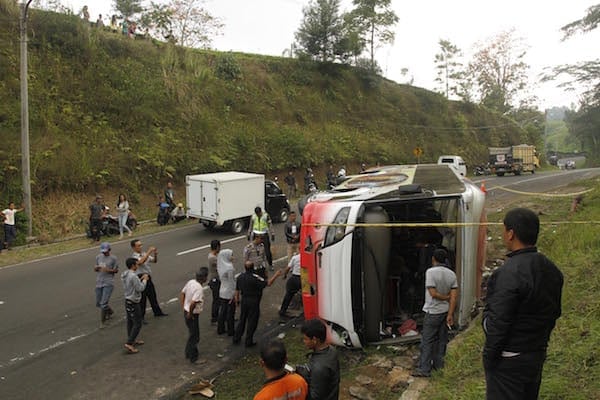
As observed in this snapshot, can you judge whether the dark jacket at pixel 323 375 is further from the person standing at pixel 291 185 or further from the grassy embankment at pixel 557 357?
the person standing at pixel 291 185

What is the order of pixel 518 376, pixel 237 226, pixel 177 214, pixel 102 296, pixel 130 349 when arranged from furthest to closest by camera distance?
pixel 177 214, pixel 237 226, pixel 102 296, pixel 130 349, pixel 518 376

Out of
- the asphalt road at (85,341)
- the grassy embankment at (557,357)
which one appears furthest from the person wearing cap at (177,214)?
the grassy embankment at (557,357)

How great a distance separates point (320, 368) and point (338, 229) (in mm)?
2896

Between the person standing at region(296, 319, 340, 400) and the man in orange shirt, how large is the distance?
0.29 meters

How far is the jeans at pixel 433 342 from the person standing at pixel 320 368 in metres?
2.46

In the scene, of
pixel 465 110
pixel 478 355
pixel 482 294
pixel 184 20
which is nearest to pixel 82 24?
pixel 184 20

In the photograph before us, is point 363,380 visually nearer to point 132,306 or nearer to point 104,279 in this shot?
point 132,306

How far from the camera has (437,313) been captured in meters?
5.66

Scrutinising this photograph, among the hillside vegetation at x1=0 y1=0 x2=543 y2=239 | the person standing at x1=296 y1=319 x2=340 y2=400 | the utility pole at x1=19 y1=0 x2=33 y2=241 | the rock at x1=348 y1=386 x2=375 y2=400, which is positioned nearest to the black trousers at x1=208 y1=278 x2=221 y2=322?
the rock at x1=348 y1=386 x2=375 y2=400

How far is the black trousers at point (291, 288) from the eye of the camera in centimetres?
834

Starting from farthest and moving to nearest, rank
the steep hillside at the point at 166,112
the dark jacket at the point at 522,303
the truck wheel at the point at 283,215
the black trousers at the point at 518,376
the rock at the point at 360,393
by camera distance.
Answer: the steep hillside at the point at 166,112 < the truck wheel at the point at 283,215 < the rock at the point at 360,393 < the black trousers at the point at 518,376 < the dark jacket at the point at 522,303

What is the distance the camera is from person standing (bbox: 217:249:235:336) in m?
7.46

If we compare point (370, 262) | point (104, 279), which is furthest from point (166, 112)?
point (370, 262)

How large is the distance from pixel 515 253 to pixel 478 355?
2809mm
